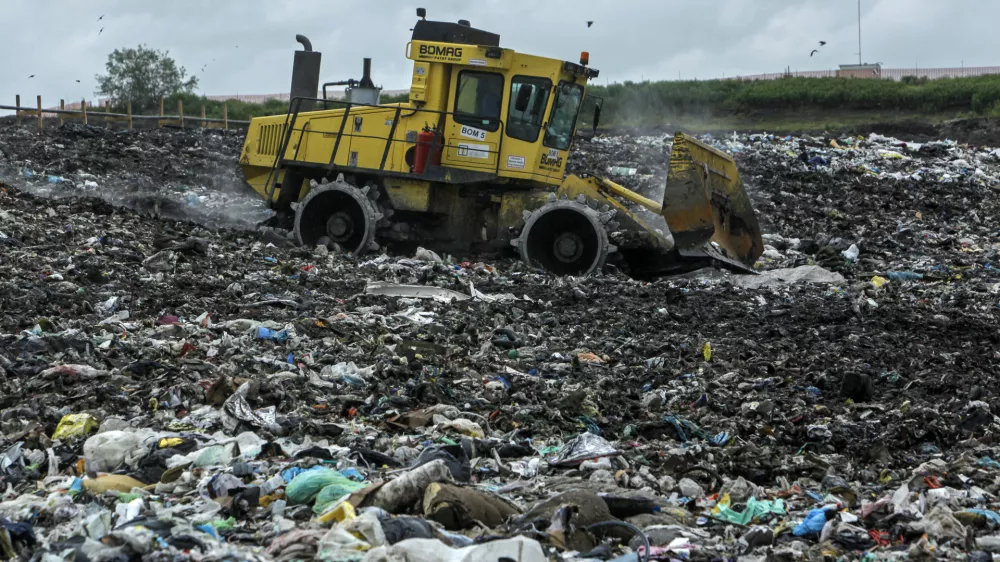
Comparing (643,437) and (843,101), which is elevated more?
(843,101)

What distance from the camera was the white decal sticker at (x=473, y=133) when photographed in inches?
474

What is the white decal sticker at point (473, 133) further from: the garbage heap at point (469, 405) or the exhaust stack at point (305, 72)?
the exhaust stack at point (305, 72)

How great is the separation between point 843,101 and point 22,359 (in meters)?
28.8

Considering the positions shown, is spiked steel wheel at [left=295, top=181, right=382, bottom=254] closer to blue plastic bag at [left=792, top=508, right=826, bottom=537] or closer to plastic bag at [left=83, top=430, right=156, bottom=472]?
plastic bag at [left=83, top=430, right=156, bottom=472]

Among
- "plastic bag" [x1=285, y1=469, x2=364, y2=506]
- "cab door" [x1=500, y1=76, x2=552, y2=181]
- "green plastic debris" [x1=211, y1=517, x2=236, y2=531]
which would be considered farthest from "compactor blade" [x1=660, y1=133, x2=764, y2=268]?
"green plastic debris" [x1=211, y1=517, x2=236, y2=531]

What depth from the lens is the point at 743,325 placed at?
9.00 m

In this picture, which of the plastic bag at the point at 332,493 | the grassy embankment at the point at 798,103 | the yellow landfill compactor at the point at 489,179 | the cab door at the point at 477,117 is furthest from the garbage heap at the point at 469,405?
the grassy embankment at the point at 798,103

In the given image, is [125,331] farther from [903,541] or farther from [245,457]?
[903,541]

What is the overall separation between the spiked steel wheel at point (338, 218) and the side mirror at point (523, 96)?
73.1 inches

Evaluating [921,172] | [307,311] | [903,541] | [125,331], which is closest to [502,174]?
[307,311]

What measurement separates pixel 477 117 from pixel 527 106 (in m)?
0.54

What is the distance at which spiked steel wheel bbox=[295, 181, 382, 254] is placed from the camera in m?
12.4

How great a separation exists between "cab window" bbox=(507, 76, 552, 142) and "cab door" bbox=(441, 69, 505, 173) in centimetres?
13

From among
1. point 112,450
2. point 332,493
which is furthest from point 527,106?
point 332,493
